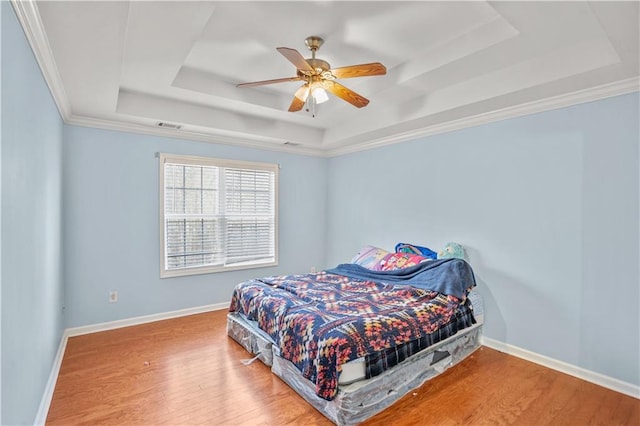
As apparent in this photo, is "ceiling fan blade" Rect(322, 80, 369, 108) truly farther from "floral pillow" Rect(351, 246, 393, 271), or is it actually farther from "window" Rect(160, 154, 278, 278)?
"window" Rect(160, 154, 278, 278)

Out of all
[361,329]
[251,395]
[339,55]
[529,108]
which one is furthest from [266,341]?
[529,108]

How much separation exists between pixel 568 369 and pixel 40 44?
447cm

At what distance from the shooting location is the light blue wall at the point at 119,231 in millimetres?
3482

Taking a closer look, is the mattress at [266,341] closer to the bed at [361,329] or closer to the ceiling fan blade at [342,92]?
the bed at [361,329]

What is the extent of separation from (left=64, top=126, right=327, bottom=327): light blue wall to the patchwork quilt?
3.96 feet

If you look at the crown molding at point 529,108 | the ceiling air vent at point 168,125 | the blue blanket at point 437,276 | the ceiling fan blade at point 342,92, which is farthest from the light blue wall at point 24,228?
the crown molding at point 529,108

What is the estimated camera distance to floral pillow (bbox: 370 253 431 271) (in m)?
3.57

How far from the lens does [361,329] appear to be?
7.33ft

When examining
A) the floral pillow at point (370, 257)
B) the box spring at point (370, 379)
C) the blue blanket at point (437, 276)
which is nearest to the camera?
the box spring at point (370, 379)

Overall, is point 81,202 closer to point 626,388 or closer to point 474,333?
point 474,333

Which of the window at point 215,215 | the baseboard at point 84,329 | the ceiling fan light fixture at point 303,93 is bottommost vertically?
the baseboard at point 84,329

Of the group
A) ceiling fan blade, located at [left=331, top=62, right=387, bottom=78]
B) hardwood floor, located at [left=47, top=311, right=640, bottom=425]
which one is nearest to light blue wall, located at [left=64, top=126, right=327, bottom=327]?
hardwood floor, located at [left=47, top=311, right=640, bottom=425]

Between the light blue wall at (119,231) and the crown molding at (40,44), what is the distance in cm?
92

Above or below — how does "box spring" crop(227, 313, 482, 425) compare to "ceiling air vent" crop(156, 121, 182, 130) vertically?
below
